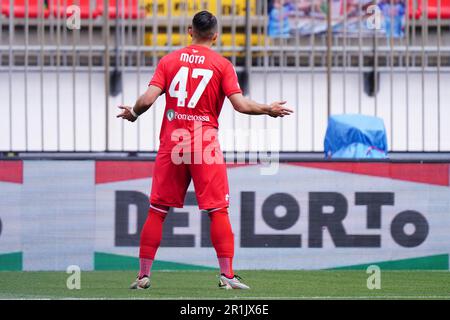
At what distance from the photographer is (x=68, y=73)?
483 inches

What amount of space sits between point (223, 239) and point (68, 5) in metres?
4.39

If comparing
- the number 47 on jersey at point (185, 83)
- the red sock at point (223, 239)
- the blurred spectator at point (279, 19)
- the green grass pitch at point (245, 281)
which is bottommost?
the green grass pitch at point (245, 281)

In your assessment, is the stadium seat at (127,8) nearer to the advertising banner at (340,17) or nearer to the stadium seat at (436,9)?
the advertising banner at (340,17)

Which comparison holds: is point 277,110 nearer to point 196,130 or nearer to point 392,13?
point 196,130

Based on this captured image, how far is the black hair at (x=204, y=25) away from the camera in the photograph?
8648 mm

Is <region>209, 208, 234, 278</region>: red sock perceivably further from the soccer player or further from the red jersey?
the red jersey

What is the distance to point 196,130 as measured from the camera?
867cm

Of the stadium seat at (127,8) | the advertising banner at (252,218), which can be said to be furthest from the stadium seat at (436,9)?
the stadium seat at (127,8)

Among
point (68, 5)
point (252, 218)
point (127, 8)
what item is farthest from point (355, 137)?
point (68, 5)

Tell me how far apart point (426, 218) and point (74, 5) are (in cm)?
377

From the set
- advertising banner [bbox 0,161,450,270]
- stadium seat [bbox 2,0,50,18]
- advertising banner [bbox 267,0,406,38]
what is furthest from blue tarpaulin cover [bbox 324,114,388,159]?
stadium seat [bbox 2,0,50,18]

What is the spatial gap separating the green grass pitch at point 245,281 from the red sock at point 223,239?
0.16 metres
